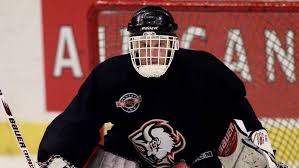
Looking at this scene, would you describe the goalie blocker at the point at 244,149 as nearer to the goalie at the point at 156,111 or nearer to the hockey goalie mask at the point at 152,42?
the goalie at the point at 156,111

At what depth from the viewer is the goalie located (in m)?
A: 1.84

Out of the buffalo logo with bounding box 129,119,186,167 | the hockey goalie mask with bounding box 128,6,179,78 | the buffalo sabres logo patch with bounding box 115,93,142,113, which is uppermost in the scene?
the hockey goalie mask with bounding box 128,6,179,78

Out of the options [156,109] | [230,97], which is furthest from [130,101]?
[230,97]

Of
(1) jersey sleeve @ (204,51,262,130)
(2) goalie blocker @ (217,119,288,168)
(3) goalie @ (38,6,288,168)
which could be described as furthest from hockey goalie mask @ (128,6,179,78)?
(2) goalie blocker @ (217,119,288,168)

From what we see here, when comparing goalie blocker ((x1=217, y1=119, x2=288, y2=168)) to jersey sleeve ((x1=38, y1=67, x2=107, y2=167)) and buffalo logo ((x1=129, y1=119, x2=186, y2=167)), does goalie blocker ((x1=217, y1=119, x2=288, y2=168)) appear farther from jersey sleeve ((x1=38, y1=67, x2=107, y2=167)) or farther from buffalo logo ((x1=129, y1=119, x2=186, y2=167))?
jersey sleeve ((x1=38, y1=67, x2=107, y2=167))

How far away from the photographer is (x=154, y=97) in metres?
1.87

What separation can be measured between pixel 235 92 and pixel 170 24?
0.25 meters

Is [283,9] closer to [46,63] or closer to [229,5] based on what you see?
[229,5]

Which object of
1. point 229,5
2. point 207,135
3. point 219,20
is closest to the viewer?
point 207,135

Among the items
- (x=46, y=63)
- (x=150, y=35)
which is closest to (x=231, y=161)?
(x=150, y=35)

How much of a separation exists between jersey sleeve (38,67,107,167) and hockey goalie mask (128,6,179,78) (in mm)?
149

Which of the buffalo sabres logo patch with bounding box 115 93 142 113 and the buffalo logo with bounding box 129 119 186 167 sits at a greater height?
the buffalo sabres logo patch with bounding box 115 93 142 113

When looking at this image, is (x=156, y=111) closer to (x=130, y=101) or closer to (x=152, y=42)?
(x=130, y=101)

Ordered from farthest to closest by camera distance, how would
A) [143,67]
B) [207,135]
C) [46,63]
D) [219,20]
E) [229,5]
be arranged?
[46,63]
[219,20]
[229,5]
[207,135]
[143,67]
